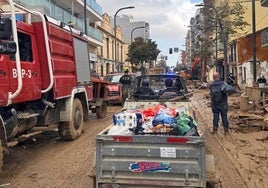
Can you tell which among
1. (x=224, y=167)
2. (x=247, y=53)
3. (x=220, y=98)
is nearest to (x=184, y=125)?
(x=224, y=167)

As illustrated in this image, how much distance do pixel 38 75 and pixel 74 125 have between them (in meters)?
2.58

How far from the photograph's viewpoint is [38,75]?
881 cm

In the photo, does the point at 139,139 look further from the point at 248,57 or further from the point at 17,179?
the point at 248,57

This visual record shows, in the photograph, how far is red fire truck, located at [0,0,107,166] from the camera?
722 cm

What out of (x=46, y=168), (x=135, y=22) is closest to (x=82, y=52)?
(x=46, y=168)

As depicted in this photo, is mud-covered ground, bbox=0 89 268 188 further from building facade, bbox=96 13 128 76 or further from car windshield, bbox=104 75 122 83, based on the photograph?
building facade, bbox=96 13 128 76

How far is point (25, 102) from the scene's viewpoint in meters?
8.61

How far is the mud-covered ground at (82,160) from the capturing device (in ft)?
23.3

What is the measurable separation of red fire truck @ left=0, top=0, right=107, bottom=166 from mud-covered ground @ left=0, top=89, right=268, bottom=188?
58cm

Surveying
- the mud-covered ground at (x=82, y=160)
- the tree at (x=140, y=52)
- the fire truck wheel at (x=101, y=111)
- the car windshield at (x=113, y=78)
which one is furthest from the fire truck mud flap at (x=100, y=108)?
the tree at (x=140, y=52)

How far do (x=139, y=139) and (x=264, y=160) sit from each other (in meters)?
4.53

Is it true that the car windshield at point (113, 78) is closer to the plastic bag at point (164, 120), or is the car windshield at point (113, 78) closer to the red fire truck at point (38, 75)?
the red fire truck at point (38, 75)

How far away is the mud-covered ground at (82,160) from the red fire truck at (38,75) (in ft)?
1.89

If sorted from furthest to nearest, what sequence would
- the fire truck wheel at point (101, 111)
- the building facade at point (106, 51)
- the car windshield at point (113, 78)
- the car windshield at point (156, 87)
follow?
the building facade at point (106, 51) < the car windshield at point (113, 78) < the fire truck wheel at point (101, 111) < the car windshield at point (156, 87)
